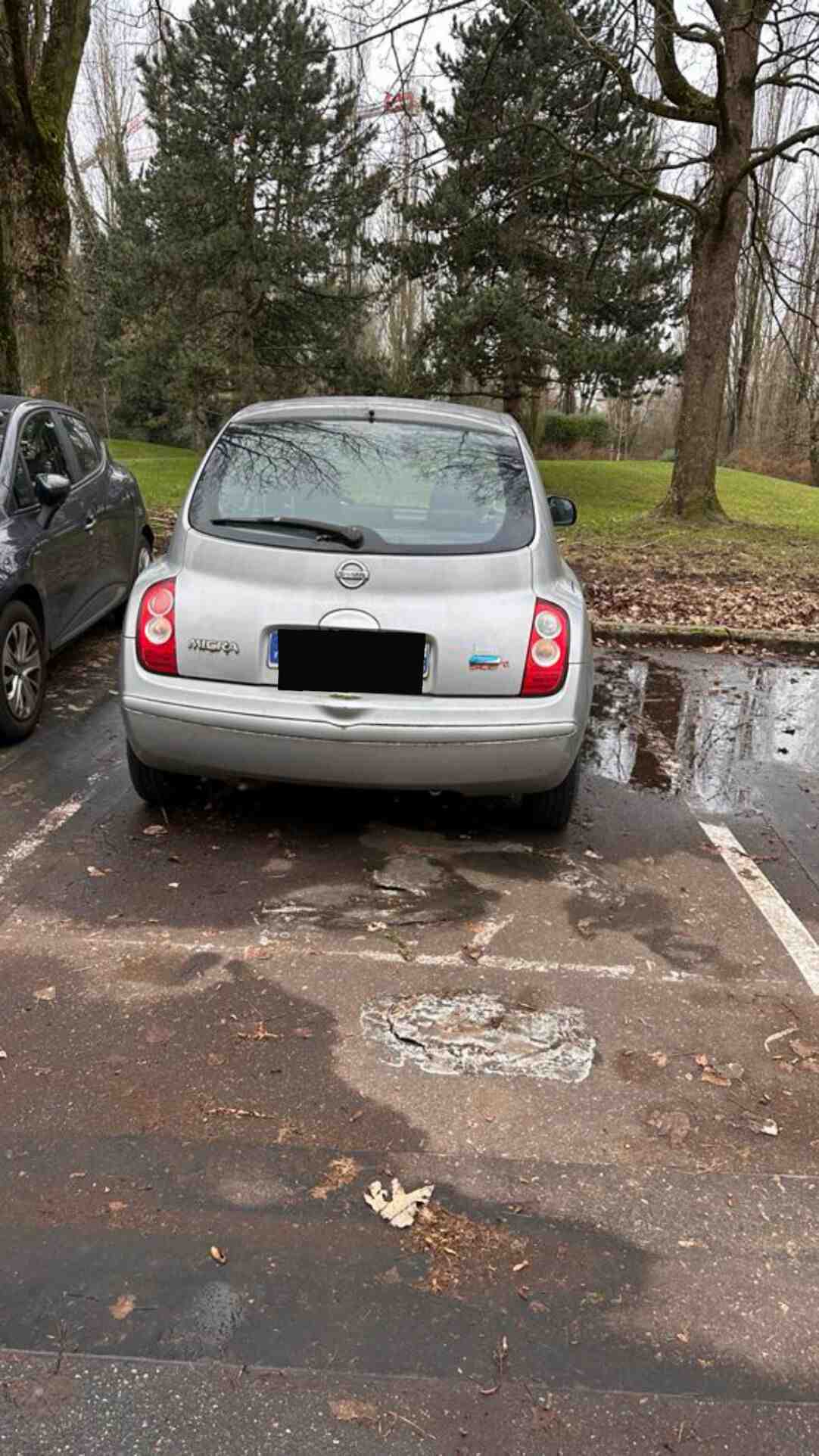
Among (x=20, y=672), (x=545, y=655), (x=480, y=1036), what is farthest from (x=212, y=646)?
(x=20, y=672)

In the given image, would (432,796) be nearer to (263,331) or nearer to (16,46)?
(16,46)

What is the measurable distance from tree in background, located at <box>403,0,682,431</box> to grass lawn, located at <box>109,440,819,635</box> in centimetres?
304

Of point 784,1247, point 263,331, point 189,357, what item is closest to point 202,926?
point 784,1247

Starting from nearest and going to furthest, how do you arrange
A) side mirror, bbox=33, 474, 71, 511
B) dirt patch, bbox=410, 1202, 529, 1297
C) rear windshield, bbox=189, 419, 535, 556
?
1. dirt patch, bbox=410, 1202, 529, 1297
2. rear windshield, bbox=189, 419, 535, 556
3. side mirror, bbox=33, 474, 71, 511

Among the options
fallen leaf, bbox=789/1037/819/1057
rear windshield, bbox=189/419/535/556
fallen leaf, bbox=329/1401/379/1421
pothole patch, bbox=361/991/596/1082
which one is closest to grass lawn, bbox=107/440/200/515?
rear windshield, bbox=189/419/535/556

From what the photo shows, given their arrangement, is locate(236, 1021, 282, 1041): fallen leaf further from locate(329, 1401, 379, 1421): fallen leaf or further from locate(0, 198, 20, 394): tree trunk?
locate(0, 198, 20, 394): tree trunk

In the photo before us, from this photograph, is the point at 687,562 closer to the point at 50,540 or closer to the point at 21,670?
the point at 50,540

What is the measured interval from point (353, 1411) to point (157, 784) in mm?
2988

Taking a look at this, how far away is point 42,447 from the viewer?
6.44 meters

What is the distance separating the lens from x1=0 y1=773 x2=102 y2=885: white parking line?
416cm

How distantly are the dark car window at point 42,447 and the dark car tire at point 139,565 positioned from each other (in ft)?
3.99

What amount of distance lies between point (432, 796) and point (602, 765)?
113cm

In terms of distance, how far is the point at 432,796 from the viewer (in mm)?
4961

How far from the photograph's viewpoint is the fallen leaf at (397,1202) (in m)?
2.36
